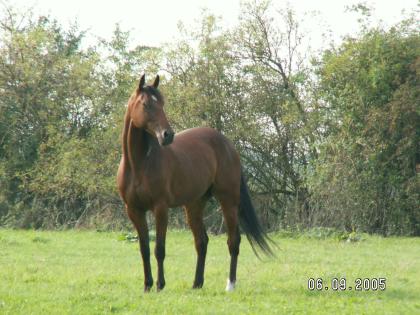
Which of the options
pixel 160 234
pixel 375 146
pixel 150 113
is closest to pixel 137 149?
pixel 150 113

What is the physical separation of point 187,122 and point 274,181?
11.2 feet

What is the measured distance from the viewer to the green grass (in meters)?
7.43

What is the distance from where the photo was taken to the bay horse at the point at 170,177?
27.6 ft

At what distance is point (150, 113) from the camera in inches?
324

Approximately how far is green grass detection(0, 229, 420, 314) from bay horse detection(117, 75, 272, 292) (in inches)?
23.4

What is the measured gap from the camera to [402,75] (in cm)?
1977

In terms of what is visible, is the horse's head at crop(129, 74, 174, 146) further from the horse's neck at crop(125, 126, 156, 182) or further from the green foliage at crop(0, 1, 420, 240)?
the green foliage at crop(0, 1, 420, 240)

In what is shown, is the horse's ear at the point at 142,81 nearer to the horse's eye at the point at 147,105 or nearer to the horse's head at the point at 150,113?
the horse's head at the point at 150,113

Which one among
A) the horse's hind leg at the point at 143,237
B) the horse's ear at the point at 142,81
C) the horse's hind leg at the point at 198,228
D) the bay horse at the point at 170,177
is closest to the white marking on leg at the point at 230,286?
the bay horse at the point at 170,177

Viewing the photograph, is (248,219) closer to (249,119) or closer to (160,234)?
(160,234)

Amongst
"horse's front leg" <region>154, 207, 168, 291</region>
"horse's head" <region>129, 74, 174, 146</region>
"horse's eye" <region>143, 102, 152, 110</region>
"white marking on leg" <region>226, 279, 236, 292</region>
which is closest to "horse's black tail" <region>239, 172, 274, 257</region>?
"white marking on leg" <region>226, 279, 236, 292</region>

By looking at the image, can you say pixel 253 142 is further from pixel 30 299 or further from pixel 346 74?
pixel 30 299

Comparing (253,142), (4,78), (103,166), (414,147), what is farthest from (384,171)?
(4,78)

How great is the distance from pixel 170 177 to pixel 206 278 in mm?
1982
